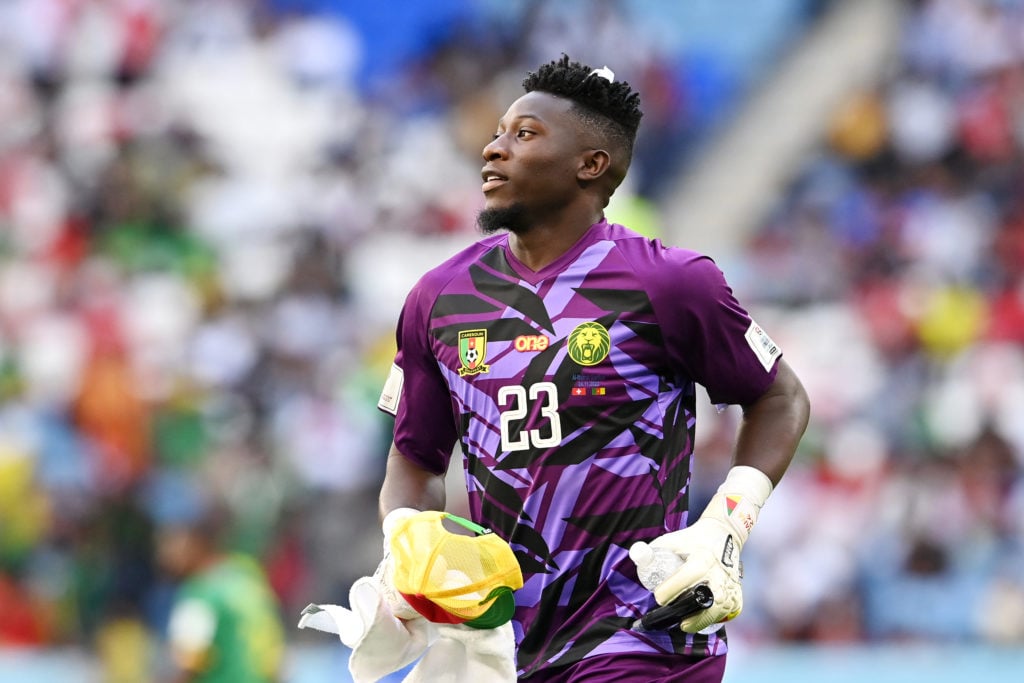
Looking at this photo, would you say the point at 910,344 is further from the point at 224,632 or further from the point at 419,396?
the point at 419,396

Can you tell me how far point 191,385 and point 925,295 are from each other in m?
5.85

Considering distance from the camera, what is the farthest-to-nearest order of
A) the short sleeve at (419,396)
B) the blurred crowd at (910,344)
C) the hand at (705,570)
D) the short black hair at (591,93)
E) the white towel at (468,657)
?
the blurred crowd at (910,344) → the short sleeve at (419,396) → the short black hair at (591,93) → the white towel at (468,657) → the hand at (705,570)

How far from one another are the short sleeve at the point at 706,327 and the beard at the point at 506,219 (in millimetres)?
364

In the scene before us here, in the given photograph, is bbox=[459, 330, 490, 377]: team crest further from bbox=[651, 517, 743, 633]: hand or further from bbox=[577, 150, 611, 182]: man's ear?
bbox=[651, 517, 743, 633]: hand

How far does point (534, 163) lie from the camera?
169 inches

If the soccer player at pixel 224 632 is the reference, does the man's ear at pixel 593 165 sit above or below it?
above

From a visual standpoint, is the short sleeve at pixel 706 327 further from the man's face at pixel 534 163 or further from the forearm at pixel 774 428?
the man's face at pixel 534 163

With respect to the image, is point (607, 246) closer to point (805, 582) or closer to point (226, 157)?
point (805, 582)

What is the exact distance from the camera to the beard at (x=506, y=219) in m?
4.30

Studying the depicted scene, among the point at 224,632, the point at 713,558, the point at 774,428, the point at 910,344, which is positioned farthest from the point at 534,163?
the point at 910,344

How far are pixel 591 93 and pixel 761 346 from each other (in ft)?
2.71

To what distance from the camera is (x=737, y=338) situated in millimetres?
4168

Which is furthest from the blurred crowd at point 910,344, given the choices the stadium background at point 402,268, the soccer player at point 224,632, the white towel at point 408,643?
the white towel at point 408,643

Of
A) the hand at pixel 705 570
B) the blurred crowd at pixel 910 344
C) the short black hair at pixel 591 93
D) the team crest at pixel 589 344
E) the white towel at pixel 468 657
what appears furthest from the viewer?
the blurred crowd at pixel 910 344
